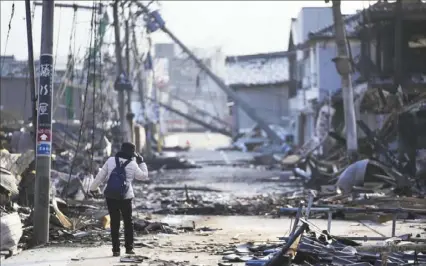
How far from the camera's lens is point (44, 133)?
12.8 metres

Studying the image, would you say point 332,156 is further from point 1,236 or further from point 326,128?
point 1,236

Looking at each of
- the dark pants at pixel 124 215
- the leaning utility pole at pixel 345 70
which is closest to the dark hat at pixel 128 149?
the dark pants at pixel 124 215

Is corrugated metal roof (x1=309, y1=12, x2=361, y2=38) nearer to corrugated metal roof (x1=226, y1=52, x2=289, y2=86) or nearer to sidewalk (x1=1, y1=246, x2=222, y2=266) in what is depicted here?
corrugated metal roof (x1=226, y1=52, x2=289, y2=86)

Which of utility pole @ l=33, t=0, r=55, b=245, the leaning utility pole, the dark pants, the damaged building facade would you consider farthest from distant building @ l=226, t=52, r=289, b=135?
the dark pants

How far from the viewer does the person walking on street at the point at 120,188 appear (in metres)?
11.6

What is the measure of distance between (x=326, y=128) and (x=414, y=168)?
663 inches

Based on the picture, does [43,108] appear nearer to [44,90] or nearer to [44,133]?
[44,90]

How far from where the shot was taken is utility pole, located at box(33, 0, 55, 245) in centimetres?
1258

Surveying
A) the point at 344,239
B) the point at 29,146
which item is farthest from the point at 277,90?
A: the point at 344,239

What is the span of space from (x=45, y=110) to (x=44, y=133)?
39cm

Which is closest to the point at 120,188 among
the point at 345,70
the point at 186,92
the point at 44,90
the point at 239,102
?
the point at 44,90

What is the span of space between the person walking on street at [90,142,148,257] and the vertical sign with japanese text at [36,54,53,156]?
1346 millimetres

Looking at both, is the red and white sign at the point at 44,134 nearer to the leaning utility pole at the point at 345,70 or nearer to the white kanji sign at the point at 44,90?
the white kanji sign at the point at 44,90

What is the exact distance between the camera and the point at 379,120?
103 ft
